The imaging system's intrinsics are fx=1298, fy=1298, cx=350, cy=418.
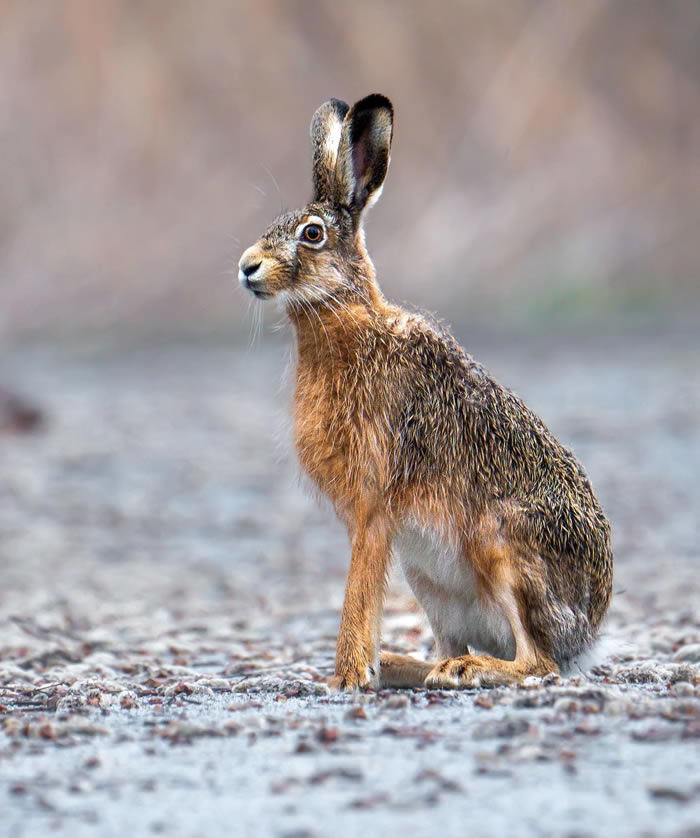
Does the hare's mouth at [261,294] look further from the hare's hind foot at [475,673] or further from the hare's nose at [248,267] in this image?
the hare's hind foot at [475,673]

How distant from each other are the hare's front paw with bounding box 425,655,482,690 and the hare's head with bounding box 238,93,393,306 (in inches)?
Answer: 57.8

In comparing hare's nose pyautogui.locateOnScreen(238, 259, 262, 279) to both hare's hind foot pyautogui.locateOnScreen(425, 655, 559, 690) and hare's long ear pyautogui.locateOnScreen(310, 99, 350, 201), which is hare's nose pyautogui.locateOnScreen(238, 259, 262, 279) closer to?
hare's long ear pyautogui.locateOnScreen(310, 99, 350, 201)

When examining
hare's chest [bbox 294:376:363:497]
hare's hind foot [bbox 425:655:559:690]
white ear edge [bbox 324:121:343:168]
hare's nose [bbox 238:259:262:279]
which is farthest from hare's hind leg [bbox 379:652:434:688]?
white ear edge [bbox 324:121:343:168]

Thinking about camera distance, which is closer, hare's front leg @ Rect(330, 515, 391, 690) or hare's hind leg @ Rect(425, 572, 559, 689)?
hare's hind leg @ Rect(425, 572, 559, 689)

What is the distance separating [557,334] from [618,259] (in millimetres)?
2008

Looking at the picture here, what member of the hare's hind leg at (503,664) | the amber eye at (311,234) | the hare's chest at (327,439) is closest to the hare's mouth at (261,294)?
the amber eye at (311,234)

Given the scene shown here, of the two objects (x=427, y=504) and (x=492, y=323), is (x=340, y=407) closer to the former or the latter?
(x=427, y=504)

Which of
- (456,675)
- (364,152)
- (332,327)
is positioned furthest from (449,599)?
(364,152)

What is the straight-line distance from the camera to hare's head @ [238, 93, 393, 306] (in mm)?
4902

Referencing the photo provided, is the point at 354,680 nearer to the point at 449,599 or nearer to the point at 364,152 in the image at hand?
the point at 449,599

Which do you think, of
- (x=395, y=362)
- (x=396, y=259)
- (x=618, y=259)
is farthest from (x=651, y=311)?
(x=395, y=362)

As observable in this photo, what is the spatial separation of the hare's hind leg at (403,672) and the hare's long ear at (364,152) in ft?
5.76

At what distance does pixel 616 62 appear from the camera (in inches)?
949

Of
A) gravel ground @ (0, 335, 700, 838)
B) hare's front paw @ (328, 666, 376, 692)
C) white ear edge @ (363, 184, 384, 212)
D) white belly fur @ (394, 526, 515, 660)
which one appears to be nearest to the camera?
gravel ground @ (0, 335, 700, 838)
